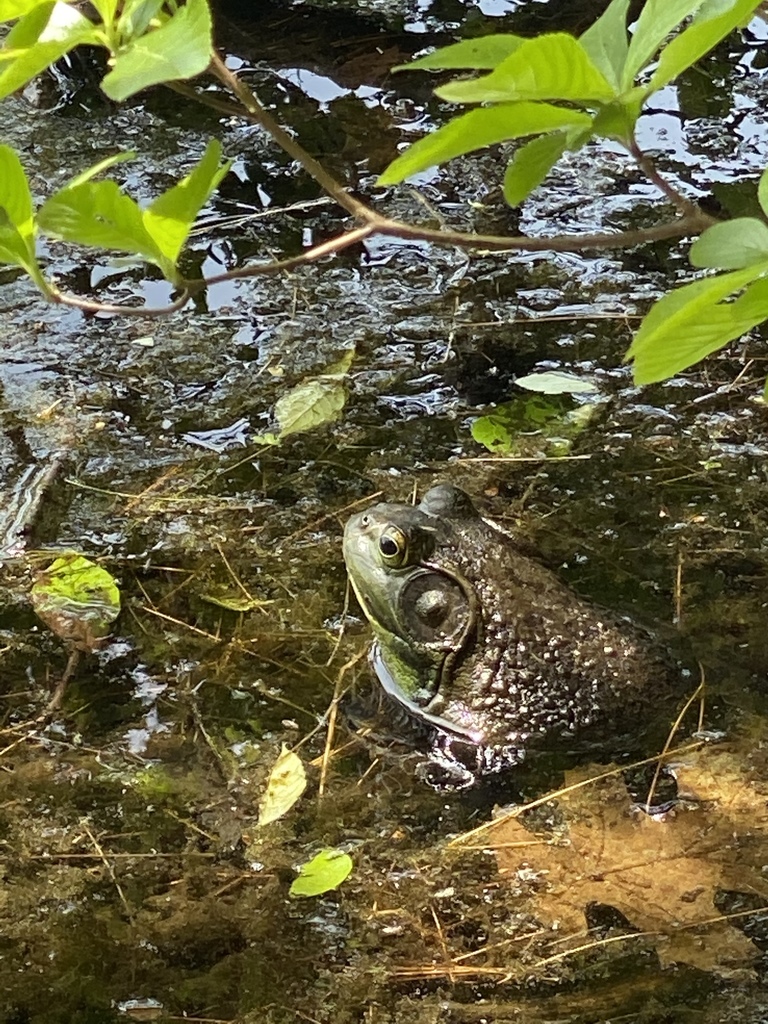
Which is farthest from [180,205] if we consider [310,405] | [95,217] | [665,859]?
[310,405]

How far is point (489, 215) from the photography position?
5.14 meters

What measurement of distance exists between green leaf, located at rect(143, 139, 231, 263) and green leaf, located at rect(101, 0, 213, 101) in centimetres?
17

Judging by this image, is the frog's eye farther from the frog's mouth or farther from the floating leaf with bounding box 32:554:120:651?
the floating leaf with bounding box 32:554:120:651

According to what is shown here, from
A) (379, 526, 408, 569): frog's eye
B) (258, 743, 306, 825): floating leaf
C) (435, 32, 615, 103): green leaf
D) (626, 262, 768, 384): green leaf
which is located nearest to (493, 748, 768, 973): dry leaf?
(258, 743, 306, 825): floating leaf

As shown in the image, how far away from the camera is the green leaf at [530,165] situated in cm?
165

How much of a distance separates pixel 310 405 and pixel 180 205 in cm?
256

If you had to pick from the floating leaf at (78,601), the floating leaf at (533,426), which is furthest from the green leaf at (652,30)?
the floating leaf at (533,426)

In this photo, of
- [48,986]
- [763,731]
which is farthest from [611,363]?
[48,986]

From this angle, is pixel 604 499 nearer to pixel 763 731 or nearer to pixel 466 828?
pixel 763 731

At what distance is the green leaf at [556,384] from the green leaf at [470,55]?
2.75 m

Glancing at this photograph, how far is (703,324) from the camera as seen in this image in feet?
4.47

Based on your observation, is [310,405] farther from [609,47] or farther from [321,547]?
[609,47]

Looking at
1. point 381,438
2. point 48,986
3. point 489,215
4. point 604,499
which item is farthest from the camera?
point 489,215

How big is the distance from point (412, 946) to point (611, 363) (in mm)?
2536
